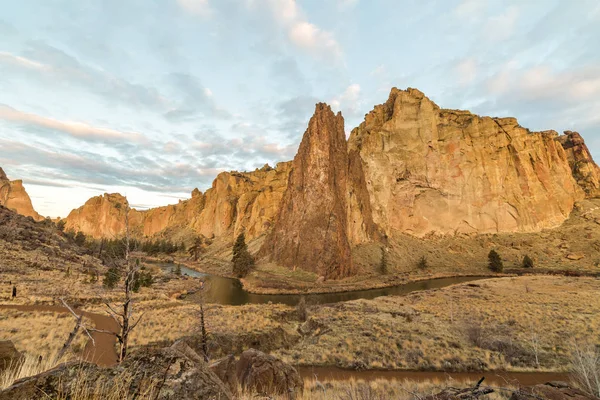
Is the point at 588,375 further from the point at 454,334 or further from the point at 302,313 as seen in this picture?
the point at 302,313

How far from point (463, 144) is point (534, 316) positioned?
8100 cm

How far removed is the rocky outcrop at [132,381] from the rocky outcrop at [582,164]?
133 m

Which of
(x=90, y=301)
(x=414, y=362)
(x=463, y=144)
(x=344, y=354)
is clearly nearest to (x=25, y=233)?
(x=90, y=301)

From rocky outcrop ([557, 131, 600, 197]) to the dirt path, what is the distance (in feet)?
435

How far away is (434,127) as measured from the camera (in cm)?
9244

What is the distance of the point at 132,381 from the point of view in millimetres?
2965

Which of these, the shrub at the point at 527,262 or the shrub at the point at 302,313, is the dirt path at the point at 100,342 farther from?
the shrub at the point at 527,262

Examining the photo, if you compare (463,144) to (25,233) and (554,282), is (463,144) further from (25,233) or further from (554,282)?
(25,233)

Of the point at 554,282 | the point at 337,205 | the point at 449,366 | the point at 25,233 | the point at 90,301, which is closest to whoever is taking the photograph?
the point at 449,366

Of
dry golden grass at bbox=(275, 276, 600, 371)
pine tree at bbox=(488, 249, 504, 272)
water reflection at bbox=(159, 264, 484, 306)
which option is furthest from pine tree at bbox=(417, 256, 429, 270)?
dry golden grass at bbox=(275, 276, 600, 371)

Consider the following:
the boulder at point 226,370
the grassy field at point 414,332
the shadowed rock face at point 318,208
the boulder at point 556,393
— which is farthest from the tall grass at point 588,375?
the shadowed rock face at point 318,208

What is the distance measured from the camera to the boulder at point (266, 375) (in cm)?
919

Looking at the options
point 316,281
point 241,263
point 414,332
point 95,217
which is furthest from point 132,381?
point 95,217

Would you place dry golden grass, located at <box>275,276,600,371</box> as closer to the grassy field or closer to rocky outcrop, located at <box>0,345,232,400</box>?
the grassy field
